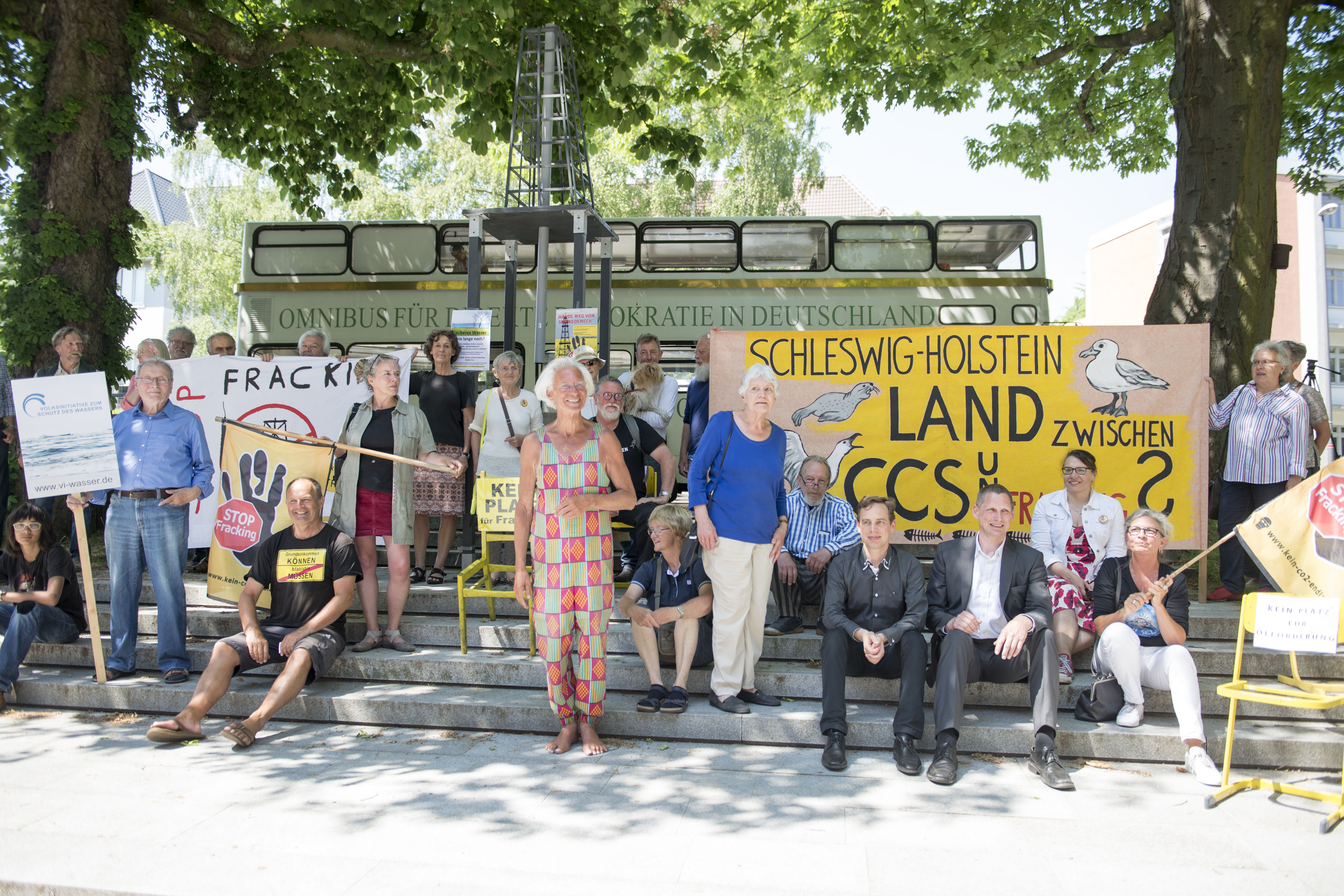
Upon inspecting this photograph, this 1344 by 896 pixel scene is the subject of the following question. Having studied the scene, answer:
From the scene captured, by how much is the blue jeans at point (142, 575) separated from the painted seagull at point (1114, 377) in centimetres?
663

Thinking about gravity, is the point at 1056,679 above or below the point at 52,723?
above

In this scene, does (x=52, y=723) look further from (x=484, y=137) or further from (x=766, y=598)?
(x=484, y=137)

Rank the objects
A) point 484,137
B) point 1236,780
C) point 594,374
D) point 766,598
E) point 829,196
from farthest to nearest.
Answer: point 829,196
point 484,137
point 594,374
point 766,598
point 1236,780

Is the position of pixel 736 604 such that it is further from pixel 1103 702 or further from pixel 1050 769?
pixel 1103 702

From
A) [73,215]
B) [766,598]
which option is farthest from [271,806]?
[73,215]

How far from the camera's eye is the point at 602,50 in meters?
9.84

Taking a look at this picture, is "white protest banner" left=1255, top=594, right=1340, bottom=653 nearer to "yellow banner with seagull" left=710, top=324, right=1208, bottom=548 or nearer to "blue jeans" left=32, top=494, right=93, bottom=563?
"yellow banner with seagull" left=710, top=324, right=1208, bottom=548

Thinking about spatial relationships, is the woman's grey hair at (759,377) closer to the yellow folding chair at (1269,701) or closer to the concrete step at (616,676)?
A: the concrete step at (616,676)

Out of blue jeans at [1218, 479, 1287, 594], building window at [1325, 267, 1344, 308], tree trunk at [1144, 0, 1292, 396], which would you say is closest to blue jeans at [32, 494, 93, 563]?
blue jeans at [1218, 479, 1287, 594]

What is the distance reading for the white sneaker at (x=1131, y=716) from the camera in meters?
4.77

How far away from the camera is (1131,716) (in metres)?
4.77

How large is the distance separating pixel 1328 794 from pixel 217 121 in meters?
12.4

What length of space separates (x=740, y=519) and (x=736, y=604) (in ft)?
1.57

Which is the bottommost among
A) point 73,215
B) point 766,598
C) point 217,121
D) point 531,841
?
point 531,841
